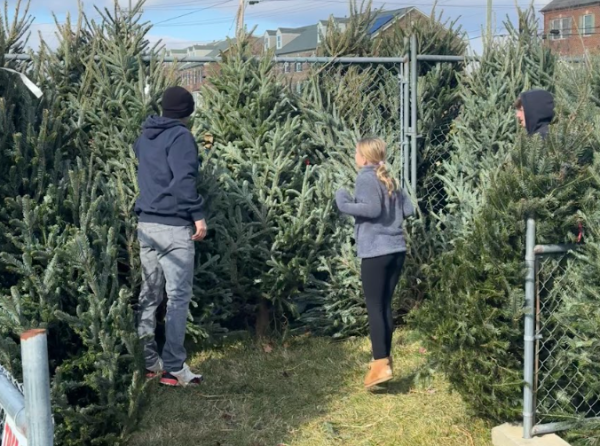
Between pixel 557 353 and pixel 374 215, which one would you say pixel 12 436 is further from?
pixel 374 215

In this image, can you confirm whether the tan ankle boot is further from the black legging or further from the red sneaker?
the red sneaker

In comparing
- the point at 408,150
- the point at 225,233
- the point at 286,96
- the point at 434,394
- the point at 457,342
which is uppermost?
the point at 286,96

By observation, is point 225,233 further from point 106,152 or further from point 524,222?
point 524,222

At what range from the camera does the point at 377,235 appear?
17.1 feet

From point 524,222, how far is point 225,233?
2.49m

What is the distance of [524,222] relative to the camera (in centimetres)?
407

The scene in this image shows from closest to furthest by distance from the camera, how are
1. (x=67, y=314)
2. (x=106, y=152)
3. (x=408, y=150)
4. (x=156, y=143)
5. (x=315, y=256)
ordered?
(x=67, y=314) < (x=156, y=143) < (x=106, y=152) < (x=315, y=256) < (x=408, y=150)

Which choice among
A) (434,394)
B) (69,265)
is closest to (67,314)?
(69,265)

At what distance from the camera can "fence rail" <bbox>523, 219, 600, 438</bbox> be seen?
408 centimetres

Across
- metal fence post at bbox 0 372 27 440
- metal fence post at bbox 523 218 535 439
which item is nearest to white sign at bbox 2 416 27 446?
metal fence post at bbox 0 372 27 440

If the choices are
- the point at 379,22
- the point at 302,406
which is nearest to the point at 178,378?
the point at 302,406

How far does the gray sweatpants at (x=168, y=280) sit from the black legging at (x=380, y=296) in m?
1.27

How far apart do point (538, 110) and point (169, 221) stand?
2665mm

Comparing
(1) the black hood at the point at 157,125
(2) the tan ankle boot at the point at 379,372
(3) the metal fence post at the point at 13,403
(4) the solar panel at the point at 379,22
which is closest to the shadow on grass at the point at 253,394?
(2) the tan ankle boot at the point at 379,372
